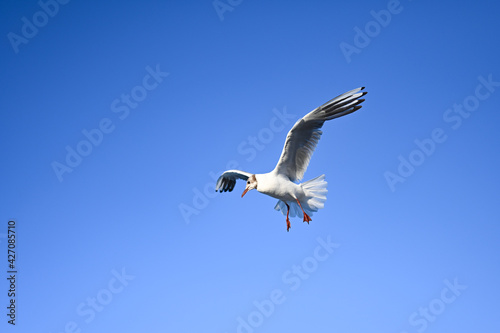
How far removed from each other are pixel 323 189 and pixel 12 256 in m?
7.38

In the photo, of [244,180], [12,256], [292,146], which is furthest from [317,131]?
[12,256]

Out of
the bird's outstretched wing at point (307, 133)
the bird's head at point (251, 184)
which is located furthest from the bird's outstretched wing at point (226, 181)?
the bird's outstretched wing at point (307, 133)

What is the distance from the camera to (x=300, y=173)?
33.3 ft

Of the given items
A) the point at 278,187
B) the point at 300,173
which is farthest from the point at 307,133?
the point at 278,187

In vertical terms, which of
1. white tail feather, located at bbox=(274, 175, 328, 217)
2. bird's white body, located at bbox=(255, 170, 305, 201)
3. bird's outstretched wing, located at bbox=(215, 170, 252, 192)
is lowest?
white tail feather, located at bbox=(274, 175, 328, 217)

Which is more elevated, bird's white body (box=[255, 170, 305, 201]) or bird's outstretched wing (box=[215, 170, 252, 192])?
bird's outstretched wing (box=[215, 170, 252, 192])

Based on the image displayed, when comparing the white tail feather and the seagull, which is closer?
the seagull

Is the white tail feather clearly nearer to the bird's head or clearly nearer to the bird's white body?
the bird's white body

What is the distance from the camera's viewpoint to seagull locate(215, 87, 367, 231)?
30.9ft

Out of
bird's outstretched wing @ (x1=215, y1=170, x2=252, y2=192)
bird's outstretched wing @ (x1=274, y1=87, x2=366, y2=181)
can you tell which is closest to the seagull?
bird's outstretched wing @ (x1=274, y1=87, x2=366, y2=181)

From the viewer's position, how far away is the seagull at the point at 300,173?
371 inches

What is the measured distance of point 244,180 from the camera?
11734mm

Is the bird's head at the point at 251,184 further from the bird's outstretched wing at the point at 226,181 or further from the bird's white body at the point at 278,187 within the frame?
the bird's outstretched wing at the point at 226,181

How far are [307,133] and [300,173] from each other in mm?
938
